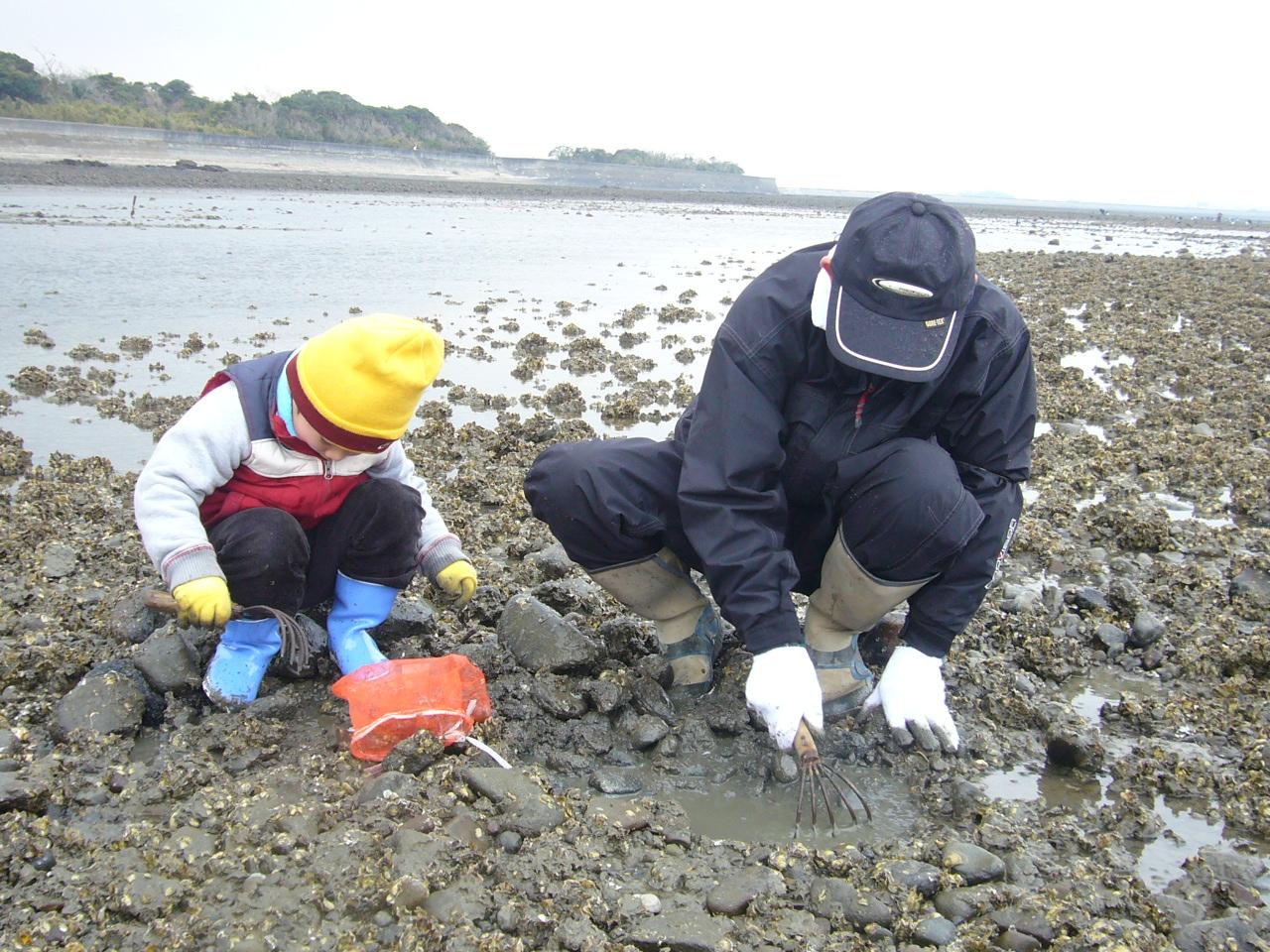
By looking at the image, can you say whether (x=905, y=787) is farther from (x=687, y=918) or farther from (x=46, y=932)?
(x=46, y=932)

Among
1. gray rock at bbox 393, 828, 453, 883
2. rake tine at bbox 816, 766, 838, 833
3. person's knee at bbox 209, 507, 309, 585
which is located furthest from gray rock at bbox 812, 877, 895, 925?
person's knee at bbox 209, 507, 309, 585

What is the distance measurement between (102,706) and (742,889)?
5.77ft

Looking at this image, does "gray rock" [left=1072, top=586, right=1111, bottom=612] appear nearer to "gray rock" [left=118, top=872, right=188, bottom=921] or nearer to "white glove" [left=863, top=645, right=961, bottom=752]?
"white glove" [left=863, top=645, right=961, bottom=752]

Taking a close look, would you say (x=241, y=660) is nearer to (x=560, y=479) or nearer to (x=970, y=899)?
(x=560, y=479)

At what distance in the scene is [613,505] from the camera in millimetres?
2738

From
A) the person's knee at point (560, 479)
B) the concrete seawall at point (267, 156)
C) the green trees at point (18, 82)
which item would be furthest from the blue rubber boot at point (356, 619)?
the green trees at point (18, 82)

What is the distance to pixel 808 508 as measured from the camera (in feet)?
9.46

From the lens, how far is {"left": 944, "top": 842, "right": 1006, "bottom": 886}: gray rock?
2115 mm

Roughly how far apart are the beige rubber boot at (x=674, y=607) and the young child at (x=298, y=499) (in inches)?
20.2

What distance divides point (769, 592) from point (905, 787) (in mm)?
640

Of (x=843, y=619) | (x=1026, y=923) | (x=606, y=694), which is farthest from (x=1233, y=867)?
(x=606, y=694)

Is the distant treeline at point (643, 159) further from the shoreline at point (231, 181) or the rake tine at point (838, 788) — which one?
the rake tine at point (838, 788)

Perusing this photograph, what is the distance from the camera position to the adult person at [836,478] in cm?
238

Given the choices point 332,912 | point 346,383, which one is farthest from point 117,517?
point 332,912
